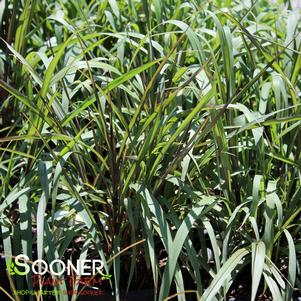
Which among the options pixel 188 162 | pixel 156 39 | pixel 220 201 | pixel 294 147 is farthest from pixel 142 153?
pixel 156 39

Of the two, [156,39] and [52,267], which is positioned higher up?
[156,39]

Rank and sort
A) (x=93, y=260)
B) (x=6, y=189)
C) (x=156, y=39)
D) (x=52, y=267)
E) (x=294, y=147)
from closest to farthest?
(x=52, y=267) < (x=93, y=260) < (x=6, y=189) < (x=294, y=147) < (x=156, y=39)

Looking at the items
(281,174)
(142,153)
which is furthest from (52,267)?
(281,174)

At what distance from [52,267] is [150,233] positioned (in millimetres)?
225

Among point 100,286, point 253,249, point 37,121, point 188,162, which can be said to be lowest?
point 100,286

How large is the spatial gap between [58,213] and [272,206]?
50 centimetres

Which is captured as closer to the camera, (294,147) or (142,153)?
(142,153)

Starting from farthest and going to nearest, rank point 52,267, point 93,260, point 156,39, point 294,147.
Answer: point 156,39 → point 294,147 → point 93,260 → point 52,267

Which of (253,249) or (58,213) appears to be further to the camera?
(58,213)

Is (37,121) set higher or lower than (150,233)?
higher

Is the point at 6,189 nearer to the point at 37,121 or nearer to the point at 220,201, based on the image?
the point at 37,121

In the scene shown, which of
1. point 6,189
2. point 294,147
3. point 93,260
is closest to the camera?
point 93,260

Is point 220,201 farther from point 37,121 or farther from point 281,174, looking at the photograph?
point 37,121

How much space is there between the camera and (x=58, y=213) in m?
1.70
